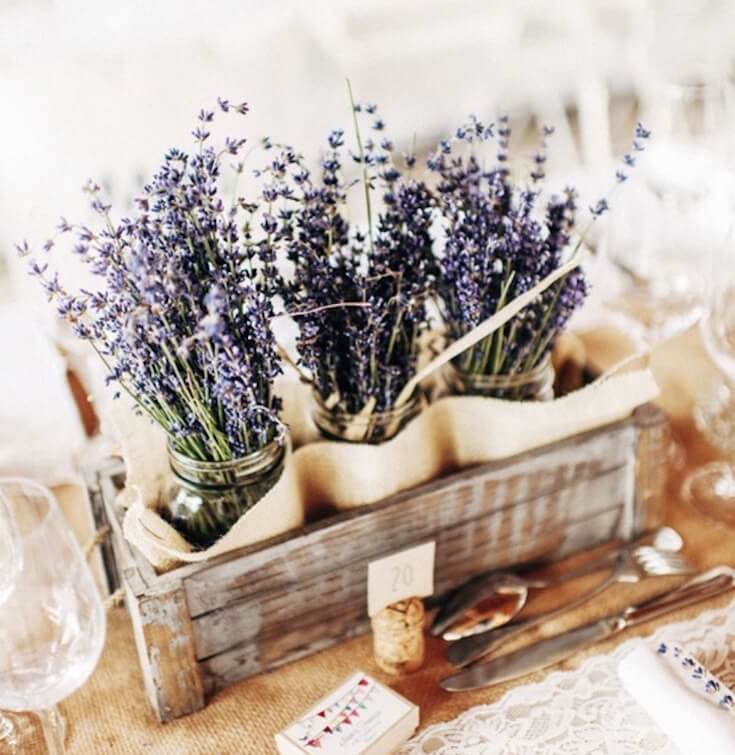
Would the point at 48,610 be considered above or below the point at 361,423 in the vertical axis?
below

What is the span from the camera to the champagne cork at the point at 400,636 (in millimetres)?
1017

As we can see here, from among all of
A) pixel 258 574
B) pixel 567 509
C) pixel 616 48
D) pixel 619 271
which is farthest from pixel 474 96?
pixel 258 574

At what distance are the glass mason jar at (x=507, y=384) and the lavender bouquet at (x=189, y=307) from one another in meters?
0.26

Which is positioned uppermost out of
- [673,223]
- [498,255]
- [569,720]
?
[498,255]

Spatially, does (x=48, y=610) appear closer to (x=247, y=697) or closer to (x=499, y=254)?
(x=247, y=697)

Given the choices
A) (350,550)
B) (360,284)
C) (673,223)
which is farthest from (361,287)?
(673,223)

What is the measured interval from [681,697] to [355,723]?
0.31 meters

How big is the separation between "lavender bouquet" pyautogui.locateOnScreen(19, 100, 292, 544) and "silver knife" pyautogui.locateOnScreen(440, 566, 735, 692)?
341 mm

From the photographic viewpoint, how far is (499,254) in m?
1.02

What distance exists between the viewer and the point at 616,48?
12.8 feet

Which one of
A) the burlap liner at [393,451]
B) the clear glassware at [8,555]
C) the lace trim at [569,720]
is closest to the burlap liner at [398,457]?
the burlap liner at [393,451]

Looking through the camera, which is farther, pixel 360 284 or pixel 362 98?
pixel 362 98

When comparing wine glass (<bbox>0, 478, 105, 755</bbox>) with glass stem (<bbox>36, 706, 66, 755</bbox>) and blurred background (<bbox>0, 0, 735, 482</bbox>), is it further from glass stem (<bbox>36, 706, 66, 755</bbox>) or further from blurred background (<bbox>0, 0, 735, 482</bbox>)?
blurred background (<bbox>0, 0, 735, 482</bbox>)

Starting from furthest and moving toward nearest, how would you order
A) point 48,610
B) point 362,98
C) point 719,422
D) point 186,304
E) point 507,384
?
point 362,98 → point 719,422 → point 507,384 → point 48,610 → point 186,304
